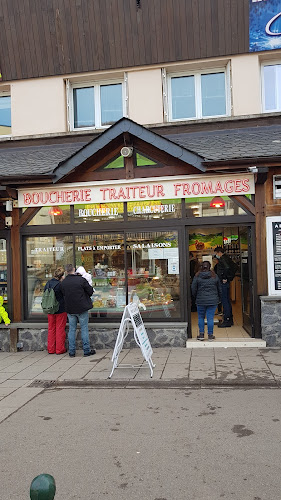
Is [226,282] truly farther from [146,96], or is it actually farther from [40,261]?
[146,96]

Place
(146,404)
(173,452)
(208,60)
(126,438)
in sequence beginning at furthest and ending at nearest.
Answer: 1. (208,60)
2. (146,404)
3. (126,438)
4. (173,452)

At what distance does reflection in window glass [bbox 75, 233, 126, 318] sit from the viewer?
9.07 metres

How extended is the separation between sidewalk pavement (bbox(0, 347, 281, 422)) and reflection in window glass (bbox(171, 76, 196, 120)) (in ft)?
17.9

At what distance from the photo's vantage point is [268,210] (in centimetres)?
834

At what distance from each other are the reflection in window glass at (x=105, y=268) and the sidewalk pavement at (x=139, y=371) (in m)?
0.99

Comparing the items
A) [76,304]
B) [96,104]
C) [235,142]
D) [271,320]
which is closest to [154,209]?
[235,142]

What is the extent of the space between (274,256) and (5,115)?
755cm

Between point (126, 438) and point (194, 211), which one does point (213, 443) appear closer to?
point (126, 438)

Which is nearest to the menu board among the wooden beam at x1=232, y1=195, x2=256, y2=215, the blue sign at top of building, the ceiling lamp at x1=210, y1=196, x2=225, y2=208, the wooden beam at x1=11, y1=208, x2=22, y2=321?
the wooden beam at x1=232, y1=195, x2=256, y2=215

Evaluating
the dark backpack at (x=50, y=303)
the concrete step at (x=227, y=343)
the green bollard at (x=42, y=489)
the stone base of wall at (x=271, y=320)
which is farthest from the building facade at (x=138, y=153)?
the green bollard at (x=42, y=489)

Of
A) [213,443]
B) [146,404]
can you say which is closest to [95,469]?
[213,443]

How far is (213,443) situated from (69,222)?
229 inches

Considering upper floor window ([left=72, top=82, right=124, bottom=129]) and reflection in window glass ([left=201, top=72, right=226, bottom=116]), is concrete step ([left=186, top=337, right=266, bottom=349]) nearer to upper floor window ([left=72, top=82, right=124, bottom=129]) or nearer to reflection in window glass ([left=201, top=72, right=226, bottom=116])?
reflection in window glass ([left=201, top=72, right=226, bottom=116])

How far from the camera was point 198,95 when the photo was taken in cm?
1016
